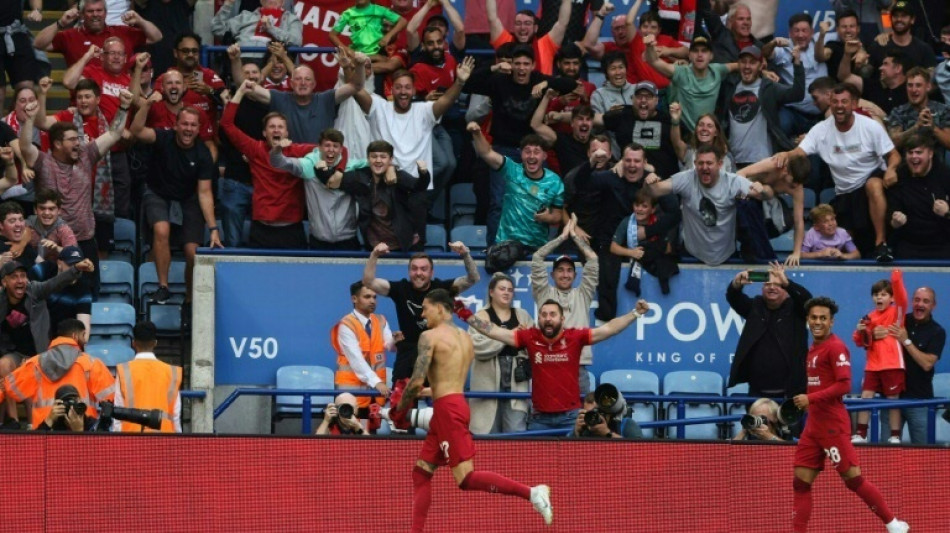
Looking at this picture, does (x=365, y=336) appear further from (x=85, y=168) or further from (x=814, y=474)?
(x=814, y=474)

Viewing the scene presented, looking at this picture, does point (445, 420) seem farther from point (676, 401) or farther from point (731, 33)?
point (731, 33)

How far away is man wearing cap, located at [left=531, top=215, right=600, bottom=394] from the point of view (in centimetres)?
2019

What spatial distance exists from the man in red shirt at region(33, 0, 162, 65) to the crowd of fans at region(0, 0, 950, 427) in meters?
0.03

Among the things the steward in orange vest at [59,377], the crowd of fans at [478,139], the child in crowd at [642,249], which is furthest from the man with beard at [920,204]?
the steward in orange vest at [59,377]

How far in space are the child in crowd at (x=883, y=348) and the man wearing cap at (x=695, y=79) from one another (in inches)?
130

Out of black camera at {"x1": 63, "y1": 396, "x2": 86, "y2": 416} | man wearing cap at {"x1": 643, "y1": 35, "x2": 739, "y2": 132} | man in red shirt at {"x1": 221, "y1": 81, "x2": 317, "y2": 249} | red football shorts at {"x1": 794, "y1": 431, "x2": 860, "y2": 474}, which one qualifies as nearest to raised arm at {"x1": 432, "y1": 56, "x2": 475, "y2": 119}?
man in red shirt at {"x1": 221, "y1": 81, "x2": 317, "y2": 249}

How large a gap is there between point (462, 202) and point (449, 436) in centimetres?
616

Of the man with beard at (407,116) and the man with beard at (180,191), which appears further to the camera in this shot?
the man with beard at (407,116)

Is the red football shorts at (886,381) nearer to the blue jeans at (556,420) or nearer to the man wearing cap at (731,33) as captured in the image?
the blue jeans at (556,420)

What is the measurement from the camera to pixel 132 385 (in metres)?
18.0

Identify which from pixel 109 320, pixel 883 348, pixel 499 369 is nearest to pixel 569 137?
pixel 499 369

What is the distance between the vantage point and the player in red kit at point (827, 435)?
1698 centimetres

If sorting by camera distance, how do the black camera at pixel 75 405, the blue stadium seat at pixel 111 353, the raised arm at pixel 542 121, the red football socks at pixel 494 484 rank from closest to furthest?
1. the red football socks at pixel 494 484
2. the black camera at pixel 75 405
3. the blue stadium seat at pixel 111 353
4. the raised arm at pixel 542 121

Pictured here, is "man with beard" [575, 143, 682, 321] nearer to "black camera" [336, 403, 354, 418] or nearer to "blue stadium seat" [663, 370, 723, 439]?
"blue stadium seat" [663, 370, 723, 439]
